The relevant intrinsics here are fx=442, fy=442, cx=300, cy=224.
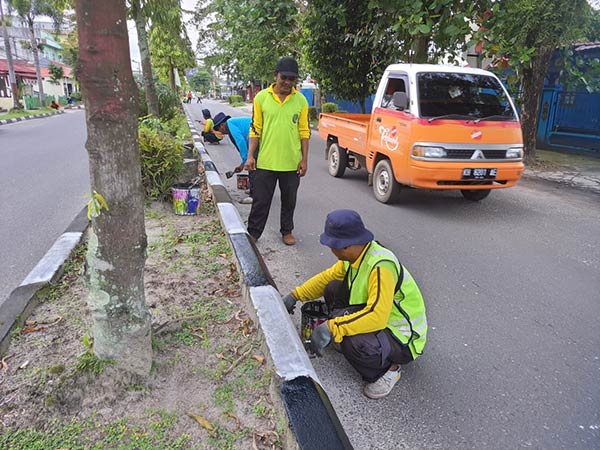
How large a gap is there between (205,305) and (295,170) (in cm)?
188

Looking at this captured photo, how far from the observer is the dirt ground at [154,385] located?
78.6 inches

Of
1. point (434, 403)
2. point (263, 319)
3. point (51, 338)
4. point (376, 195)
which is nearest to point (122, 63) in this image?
point (263, 319)

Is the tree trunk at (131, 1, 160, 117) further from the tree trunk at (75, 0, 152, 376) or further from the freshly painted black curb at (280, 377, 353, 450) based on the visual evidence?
the freshly painted black curb at (280, 377, 353, 450)

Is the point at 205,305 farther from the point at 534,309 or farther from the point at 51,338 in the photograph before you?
the point at 534,309

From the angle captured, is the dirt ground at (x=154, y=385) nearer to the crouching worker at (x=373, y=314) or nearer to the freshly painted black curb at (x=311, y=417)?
the freshly painted black curb at (x=311, y=417)

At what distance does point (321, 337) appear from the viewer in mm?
2580

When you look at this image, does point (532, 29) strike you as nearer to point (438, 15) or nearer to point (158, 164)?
point (438, 15)

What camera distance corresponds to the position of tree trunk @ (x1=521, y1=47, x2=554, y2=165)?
9.36 meters

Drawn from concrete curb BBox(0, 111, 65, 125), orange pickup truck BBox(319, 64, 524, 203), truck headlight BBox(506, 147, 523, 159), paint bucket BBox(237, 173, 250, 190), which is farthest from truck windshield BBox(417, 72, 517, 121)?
concrete curb BBox(0, 111, 65, 125)

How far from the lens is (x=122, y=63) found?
1923mm

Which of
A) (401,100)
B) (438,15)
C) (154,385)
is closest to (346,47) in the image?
(438,15)

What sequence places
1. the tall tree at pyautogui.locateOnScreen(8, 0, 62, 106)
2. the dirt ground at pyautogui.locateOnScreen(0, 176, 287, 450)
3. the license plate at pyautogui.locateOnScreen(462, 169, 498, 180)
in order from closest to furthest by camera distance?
the dirt ground at pyautogui.locateOnScreen(0, 176, 287, 450) → the license plate at pyautogui.locateOnScreen(462, 169, 498, 180) → the tall tree at pyautogui.locateOnScreen(8, 0, 62, 106)

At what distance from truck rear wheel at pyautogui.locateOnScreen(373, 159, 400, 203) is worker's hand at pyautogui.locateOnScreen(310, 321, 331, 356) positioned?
4213mm

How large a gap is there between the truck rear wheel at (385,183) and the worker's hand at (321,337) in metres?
4.21
